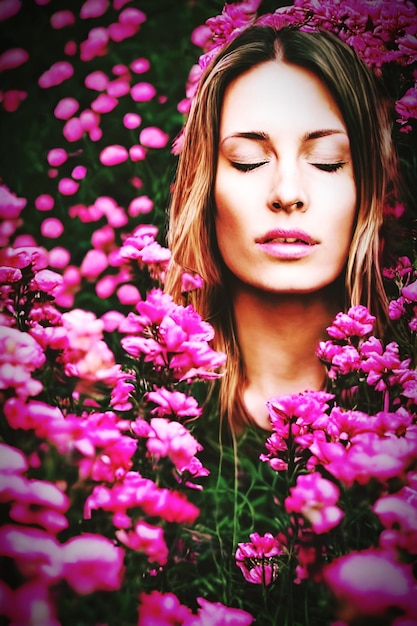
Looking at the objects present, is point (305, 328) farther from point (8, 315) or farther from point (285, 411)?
point (8, 315)

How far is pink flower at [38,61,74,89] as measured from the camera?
132cm

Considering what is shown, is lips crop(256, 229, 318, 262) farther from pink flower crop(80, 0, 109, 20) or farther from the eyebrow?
pink flower crop(80, 0, 109, 20)

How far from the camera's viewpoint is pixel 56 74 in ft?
4.31

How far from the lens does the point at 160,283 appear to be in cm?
128

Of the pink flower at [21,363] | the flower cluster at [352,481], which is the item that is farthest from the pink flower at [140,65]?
the flower cluster at [352,481]

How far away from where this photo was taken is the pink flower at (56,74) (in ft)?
4.32

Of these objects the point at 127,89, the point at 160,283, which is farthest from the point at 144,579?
the point at 127,89

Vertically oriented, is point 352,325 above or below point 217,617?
above

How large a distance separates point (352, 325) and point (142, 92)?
69 cm

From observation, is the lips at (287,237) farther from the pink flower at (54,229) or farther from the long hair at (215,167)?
the pink flower at (54,229)

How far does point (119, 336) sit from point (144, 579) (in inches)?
20.0

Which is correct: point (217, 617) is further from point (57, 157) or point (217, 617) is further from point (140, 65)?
point (140, 65)

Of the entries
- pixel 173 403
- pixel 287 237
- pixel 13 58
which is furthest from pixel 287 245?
pixel 13 58

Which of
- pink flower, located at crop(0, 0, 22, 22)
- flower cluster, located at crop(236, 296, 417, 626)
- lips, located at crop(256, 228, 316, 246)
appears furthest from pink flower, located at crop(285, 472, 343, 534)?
pink flower, located at crop(0, 0, 22, 22)
